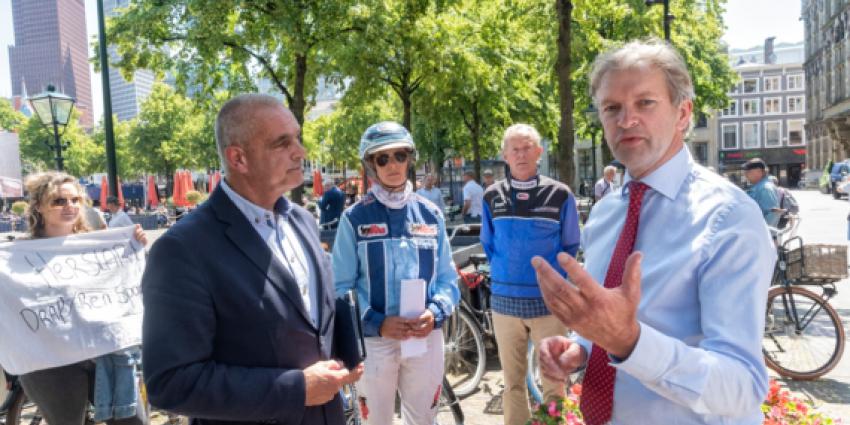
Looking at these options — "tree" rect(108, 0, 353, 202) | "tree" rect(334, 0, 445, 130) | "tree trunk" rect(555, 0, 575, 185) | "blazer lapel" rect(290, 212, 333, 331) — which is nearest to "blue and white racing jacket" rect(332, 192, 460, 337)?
"blazer lapel" rect(290, 212, 333, 331)

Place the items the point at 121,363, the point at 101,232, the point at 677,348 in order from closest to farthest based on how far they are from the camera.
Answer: the point at 677,348, the point at 121,363, the point at 101,232

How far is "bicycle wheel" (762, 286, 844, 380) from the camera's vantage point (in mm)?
5148

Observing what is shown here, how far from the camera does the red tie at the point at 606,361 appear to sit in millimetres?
1539

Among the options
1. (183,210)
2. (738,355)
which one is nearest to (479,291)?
(738,355)

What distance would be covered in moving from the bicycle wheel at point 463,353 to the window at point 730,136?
69.4 metres

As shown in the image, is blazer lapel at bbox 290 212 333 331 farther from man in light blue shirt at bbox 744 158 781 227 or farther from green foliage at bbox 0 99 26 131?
green foliage at bbox 0 99 26 131

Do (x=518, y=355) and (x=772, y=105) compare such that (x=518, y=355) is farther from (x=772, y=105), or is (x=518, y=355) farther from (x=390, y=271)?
(x=772, y=105)

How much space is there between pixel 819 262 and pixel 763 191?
1.82 m

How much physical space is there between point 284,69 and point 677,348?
13.3 metres

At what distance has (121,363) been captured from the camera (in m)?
3.40

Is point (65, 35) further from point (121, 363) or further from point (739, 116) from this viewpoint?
point (121, 363)

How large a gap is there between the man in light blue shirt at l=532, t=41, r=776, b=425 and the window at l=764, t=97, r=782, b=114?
250 ft

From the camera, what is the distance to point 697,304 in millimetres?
1406

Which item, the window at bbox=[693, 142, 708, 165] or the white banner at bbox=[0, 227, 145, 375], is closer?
the white banner at bbox=[0, 227, 145, 375]
